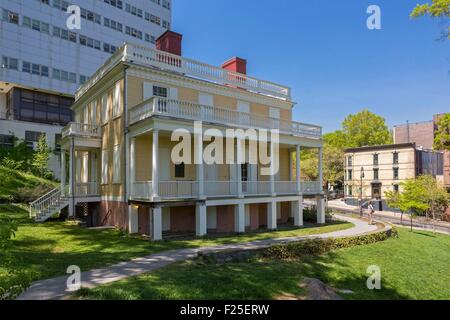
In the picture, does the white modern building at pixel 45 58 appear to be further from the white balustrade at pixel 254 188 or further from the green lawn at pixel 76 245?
the white balustrade at pixel 254 188

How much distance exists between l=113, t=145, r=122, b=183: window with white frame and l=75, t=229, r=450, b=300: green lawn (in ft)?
29.3

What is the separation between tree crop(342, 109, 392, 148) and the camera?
250 ft

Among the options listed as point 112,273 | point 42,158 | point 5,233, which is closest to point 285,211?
point 112,273

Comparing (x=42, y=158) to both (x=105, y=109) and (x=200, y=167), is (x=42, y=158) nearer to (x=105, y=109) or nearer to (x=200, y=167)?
(x=105, y=109)

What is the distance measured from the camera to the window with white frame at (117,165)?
1805 centimetres

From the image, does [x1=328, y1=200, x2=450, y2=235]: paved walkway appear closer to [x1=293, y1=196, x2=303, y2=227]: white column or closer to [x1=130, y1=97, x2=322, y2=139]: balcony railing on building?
[x1=293, y1=196, x2=303, y2=227]: white column

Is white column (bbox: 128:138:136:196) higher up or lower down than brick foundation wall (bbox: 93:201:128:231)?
higher up

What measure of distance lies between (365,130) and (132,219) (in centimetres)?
7266

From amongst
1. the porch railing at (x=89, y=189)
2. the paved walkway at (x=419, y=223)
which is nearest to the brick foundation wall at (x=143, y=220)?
the porch railing at (x=89, y=189)

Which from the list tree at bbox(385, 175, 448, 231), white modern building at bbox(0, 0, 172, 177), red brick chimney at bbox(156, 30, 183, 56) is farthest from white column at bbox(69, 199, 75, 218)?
tree at bbox(385, 175, 448, 231)

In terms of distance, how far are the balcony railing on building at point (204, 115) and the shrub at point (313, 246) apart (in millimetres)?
7569

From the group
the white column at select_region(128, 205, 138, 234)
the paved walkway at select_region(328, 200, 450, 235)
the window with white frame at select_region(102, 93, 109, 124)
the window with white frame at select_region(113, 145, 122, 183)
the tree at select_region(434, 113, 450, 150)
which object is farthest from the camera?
the paved walkway at select_region(328, 200, 450, 235)

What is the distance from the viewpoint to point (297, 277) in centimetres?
972

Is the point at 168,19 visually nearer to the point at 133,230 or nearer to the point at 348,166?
the point at 348,166
